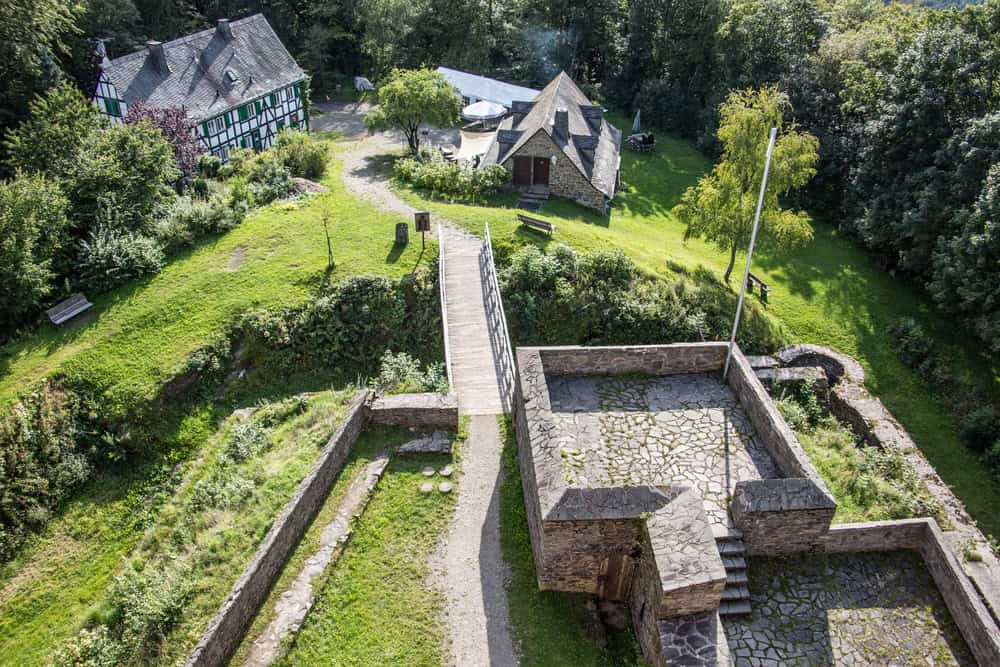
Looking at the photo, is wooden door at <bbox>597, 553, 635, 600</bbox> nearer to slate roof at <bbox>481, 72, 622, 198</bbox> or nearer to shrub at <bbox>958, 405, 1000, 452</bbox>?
shrub at <bbox>958, 405, 1000, 452</bbox>

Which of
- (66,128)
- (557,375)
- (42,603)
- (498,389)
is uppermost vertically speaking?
(66,128)

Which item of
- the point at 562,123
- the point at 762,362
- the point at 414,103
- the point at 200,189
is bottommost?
the point at 762,362

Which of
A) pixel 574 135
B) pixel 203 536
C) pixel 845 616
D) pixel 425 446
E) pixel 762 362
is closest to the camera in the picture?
pixel 845 616

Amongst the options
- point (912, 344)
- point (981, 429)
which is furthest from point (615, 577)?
point (912, 344)

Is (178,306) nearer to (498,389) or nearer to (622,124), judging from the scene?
(498,389)

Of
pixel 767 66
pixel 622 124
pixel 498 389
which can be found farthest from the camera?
pixel 622 124

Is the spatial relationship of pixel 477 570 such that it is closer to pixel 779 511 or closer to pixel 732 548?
pixel 732 548

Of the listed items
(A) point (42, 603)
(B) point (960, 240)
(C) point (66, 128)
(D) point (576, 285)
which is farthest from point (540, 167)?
(A) point (42, 603)

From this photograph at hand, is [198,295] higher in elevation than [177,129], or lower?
lower
